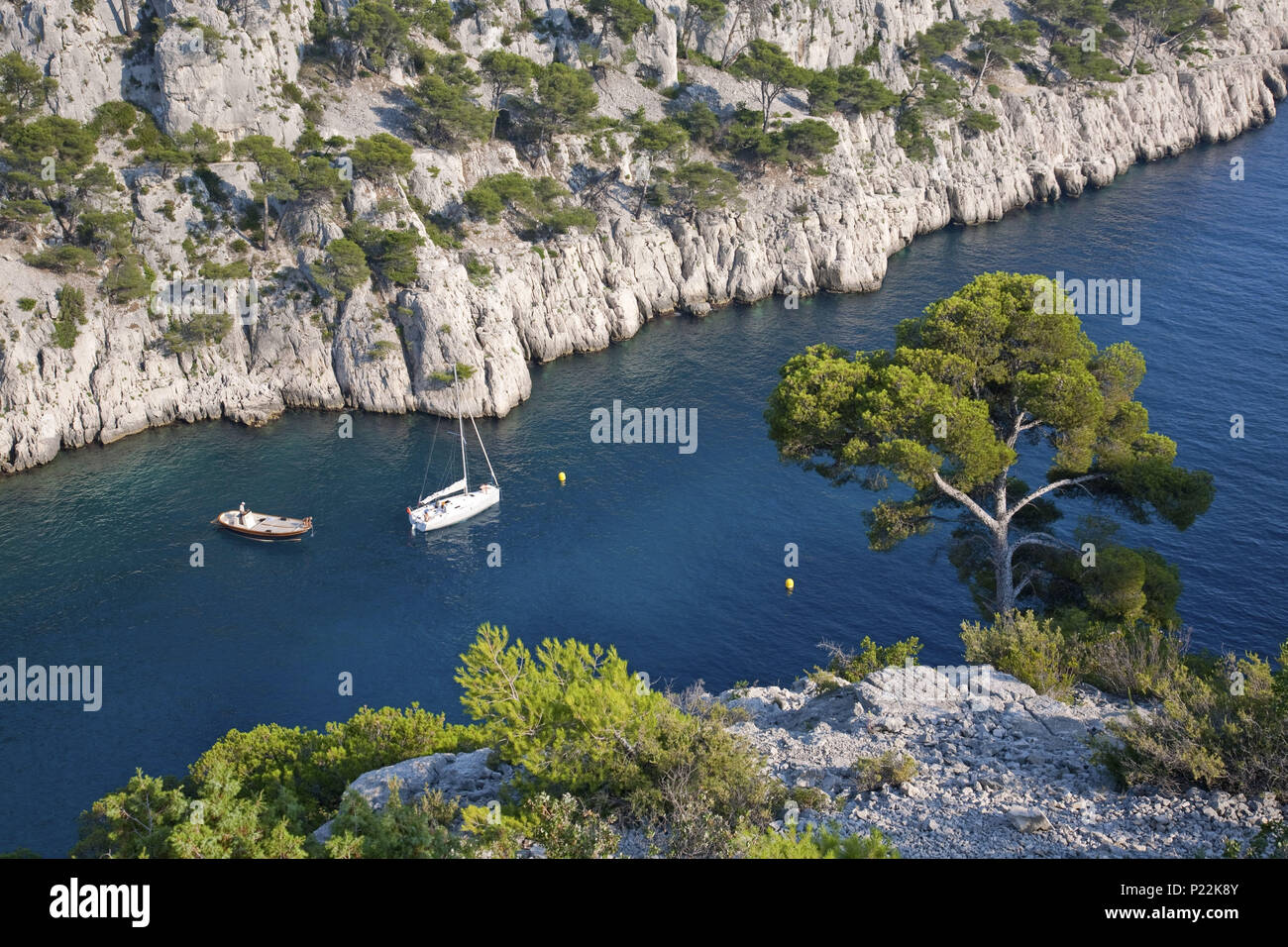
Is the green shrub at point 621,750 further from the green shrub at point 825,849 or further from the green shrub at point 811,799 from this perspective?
the green shrub at point 825,849

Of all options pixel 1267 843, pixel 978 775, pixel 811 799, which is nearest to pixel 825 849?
pixel 811 799

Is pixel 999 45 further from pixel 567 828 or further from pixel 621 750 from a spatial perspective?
pixel 567 828

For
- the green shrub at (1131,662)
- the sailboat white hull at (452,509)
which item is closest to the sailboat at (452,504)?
the sailboat white hull at (452,509)

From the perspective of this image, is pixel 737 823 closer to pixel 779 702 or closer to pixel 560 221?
pixel 779 702

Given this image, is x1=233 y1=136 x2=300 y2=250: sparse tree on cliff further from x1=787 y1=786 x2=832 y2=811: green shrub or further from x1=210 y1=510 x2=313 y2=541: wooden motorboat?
x1=787 y1=786 x2=832 y2=811: green shrub

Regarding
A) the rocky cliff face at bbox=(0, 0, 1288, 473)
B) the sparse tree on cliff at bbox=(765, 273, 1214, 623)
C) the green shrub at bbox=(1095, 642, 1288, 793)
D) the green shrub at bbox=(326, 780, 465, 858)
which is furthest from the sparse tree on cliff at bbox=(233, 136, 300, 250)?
the green shrub at bbox=(1095, 642, 1288, 793)

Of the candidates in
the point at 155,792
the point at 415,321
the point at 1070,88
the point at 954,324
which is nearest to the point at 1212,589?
the point at 954,324
